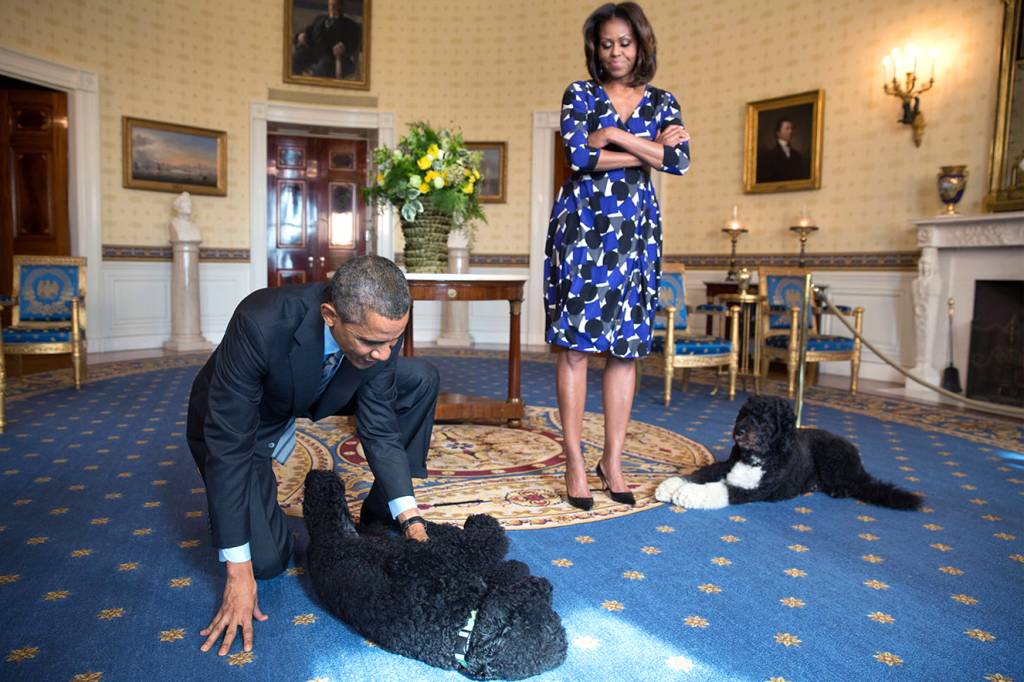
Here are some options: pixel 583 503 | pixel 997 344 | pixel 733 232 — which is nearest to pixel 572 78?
pixel 733 232

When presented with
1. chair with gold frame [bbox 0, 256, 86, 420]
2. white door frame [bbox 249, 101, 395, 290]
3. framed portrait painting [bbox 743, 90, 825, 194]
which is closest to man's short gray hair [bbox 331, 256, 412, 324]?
chair with gold frame [bbox 0, 256, 86, 420]

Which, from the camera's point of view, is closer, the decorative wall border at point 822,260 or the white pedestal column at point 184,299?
the decorative wall border at point 822,260

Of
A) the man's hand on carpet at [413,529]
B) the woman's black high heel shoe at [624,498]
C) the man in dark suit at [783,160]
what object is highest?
the man in dark suit at [783,160]

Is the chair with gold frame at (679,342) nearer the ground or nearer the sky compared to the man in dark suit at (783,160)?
nearer the ground

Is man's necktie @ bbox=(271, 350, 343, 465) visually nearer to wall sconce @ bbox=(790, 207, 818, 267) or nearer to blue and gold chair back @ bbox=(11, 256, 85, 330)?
blue and gold chair back @ bbox=(11, 256, 85, 330)

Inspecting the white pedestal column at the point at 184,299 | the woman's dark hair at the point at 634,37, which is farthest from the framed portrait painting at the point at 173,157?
the woman's dark hair at the point at 634,37

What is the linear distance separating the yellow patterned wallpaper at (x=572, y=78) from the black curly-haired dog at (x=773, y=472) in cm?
438

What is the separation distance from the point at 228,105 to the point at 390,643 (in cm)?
868

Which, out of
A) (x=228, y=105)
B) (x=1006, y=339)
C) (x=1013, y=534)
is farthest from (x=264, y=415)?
(x=228, y=105)

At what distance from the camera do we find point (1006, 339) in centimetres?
580

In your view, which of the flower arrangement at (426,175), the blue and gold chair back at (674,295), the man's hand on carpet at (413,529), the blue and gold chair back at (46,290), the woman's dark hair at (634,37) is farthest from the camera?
the blue and gold chair back at (674,295)

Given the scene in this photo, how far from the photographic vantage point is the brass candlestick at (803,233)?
23.8 feet

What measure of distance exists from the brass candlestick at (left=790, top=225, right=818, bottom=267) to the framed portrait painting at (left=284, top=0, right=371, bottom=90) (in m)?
5.68

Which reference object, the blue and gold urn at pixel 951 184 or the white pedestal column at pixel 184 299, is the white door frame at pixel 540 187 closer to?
the white pedestal column at pixel 184 299
